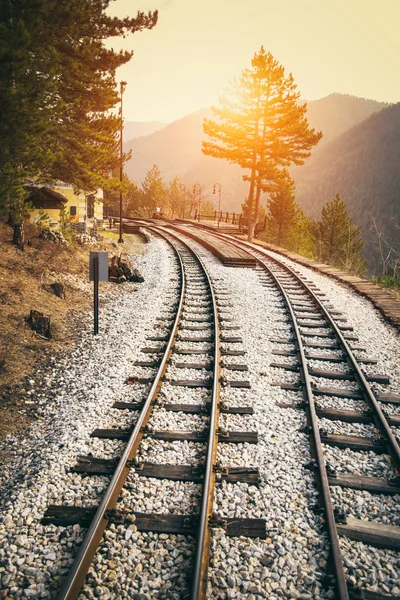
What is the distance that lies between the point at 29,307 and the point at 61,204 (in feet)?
27.8

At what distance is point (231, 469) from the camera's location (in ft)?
14.0

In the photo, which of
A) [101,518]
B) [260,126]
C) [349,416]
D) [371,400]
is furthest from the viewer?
[260,126]

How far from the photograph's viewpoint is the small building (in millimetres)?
14438

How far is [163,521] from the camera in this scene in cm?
360

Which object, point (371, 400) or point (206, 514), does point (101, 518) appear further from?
point (371, 400)

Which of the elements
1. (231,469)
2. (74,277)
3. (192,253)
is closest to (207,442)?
(231,469)

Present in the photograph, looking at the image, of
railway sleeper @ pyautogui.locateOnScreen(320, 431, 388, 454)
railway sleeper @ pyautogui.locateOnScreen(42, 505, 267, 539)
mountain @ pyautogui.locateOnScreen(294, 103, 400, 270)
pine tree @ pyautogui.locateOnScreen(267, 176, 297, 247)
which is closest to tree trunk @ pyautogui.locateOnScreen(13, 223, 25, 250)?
railway sleeper @ pyautogui.locateOnScreen(42, 505, 267, 539)

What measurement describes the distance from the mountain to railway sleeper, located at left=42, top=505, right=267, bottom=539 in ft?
353

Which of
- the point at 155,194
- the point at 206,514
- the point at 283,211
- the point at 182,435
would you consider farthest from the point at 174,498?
the point at 155,194

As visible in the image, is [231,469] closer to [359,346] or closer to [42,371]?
[42,371]

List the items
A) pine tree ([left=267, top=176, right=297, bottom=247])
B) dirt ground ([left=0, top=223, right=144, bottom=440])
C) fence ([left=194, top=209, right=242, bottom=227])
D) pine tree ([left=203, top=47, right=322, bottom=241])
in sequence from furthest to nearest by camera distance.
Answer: pine tree ([left=267, top=176, right=297, bottom=247]) → fence ([left=194, top=209, right=242, bottom=227]) → pine tree ([left=203, top=47, right=322, bottom=241]) → dirt ground ([left=0, top=223, right=144, bottom=440])

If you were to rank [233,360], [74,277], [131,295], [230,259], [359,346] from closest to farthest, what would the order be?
[233,360] → [359,346] → [131,295] → [74,277] → [230,259]

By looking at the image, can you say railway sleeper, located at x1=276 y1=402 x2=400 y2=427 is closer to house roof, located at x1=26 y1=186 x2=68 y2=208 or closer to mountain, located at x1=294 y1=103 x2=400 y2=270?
Answer: house roof, located at x1=26 y1=186 x2=68 y2=208

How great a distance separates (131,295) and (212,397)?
21.9 ft
